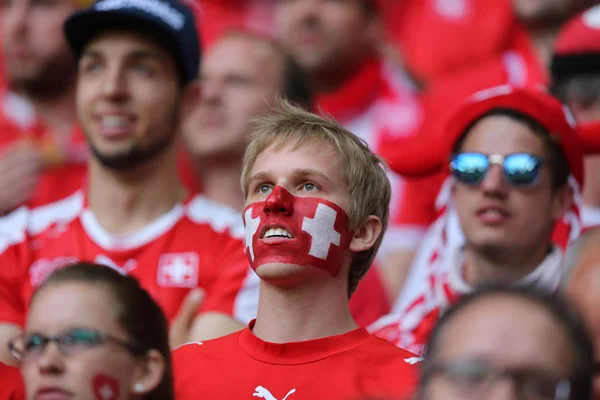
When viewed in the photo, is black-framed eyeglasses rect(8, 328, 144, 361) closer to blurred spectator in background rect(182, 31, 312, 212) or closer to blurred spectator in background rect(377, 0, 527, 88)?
blurred spectator in background rect(182, 31, 312, 212)

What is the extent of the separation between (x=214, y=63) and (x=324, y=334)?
2625mm

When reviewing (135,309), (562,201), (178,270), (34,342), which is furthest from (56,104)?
(34,342)

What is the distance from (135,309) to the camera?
365 centimetres

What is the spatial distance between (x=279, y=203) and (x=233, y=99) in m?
2.24

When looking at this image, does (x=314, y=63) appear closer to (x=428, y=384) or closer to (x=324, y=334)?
(x=324, y=334)

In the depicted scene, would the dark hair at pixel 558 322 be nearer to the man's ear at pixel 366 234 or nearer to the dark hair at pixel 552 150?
the man's ear at pixel 366 234

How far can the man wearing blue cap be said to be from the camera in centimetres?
509

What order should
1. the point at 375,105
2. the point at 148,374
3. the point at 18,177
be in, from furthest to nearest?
the point at 375,105 → the point at 18,177 → the point at 148,374

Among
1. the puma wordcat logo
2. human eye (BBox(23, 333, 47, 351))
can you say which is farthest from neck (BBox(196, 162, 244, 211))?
human eye (BBox(23, 333, 47, 351))

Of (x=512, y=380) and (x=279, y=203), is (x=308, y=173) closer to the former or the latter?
(x=279, y=203)

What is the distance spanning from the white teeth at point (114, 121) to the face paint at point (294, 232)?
4.69 ft

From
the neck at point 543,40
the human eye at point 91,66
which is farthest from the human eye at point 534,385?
the neck at point 543,40

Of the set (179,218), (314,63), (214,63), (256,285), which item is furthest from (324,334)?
(314,63)

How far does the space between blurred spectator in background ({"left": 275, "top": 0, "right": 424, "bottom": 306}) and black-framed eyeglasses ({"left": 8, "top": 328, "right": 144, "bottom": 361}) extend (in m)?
3.51
